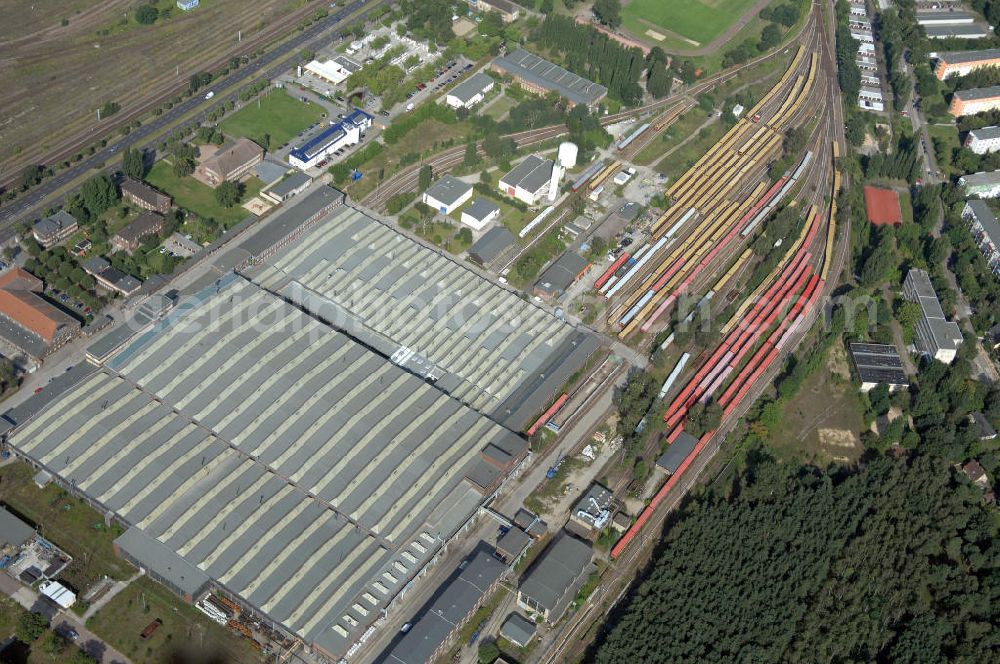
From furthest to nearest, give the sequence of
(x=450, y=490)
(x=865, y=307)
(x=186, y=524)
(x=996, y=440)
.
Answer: (x=865, y=307) < (x=996, y=440) < (x=450, y=490) < (x=186, y=524)

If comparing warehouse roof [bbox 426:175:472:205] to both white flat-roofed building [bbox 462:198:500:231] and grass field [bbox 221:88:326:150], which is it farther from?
grass field [bbox 221:88:326:150]

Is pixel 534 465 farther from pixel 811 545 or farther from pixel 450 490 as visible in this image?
pixel 811 545

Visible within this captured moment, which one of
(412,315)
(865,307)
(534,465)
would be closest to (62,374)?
(412,315)

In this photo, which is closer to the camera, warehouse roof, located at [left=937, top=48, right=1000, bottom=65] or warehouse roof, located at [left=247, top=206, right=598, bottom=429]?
warehouse roof, located at [left=247, top=206, right=598, bottom=429]

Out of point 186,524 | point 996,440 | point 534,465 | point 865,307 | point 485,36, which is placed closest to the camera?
point 186,524

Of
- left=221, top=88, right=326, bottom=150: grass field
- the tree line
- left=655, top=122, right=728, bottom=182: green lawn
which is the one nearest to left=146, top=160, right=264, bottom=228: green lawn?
left=221, top=88, right=326, bottom=150: grass field

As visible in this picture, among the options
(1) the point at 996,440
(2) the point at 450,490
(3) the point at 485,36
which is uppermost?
(3) the point at 485,36
